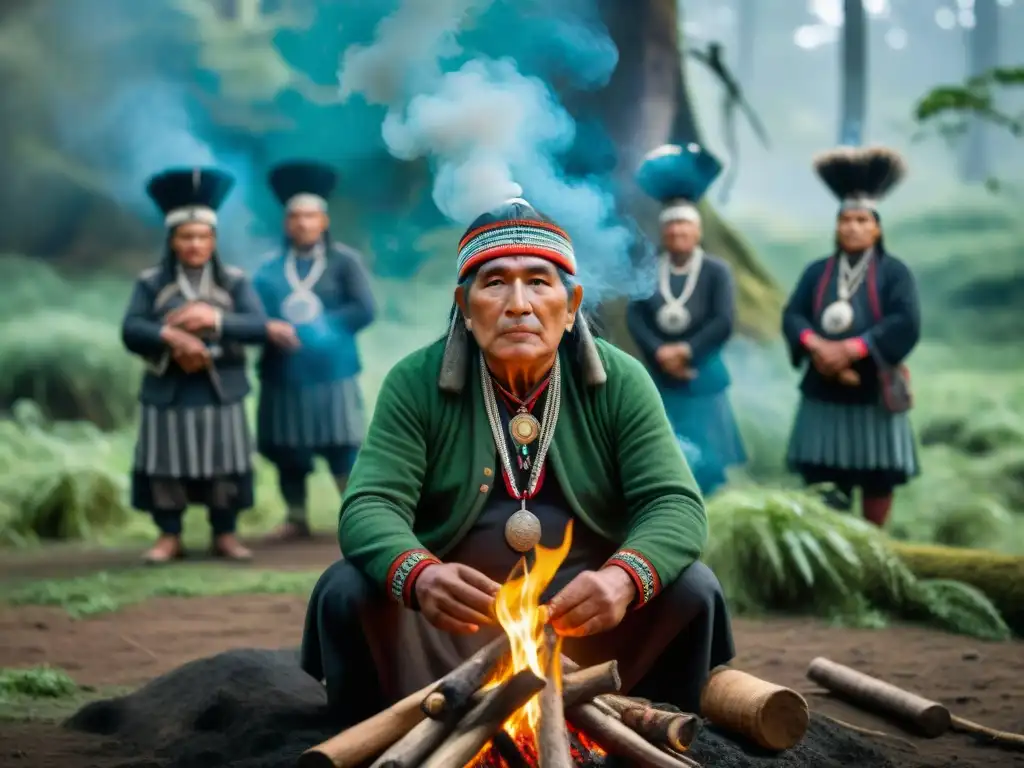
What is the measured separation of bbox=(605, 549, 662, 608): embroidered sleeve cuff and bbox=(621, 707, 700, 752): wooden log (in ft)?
0.87

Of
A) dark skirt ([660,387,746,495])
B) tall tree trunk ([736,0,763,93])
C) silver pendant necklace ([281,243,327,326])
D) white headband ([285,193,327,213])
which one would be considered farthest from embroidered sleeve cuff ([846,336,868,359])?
tall tree trunk ([736,0,763,93])

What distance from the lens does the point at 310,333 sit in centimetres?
834

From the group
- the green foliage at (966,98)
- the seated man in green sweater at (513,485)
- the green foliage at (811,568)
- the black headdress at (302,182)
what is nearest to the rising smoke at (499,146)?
the seated man in green sweater at (513,485)

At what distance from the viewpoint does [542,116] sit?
13.3 feet

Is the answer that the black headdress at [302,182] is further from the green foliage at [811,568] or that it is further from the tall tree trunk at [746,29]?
the tall tree trunk at [746,29]

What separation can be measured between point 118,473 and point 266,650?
549cm

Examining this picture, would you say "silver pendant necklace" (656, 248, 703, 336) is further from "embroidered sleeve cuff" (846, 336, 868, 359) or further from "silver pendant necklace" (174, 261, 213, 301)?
"silver pendant necklace" (174, 261, 213, 301)

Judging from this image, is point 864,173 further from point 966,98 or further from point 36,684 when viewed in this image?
point 36,684

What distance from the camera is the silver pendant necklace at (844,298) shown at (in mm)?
7250

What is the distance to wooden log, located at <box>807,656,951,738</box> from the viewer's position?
432 centimetres

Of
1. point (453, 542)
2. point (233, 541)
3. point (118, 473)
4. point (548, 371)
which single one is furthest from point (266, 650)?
point (118, 473)

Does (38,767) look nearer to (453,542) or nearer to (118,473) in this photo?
(453,542)

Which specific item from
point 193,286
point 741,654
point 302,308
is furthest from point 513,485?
point 302,308

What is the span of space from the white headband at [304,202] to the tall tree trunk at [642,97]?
1878 millimetres
